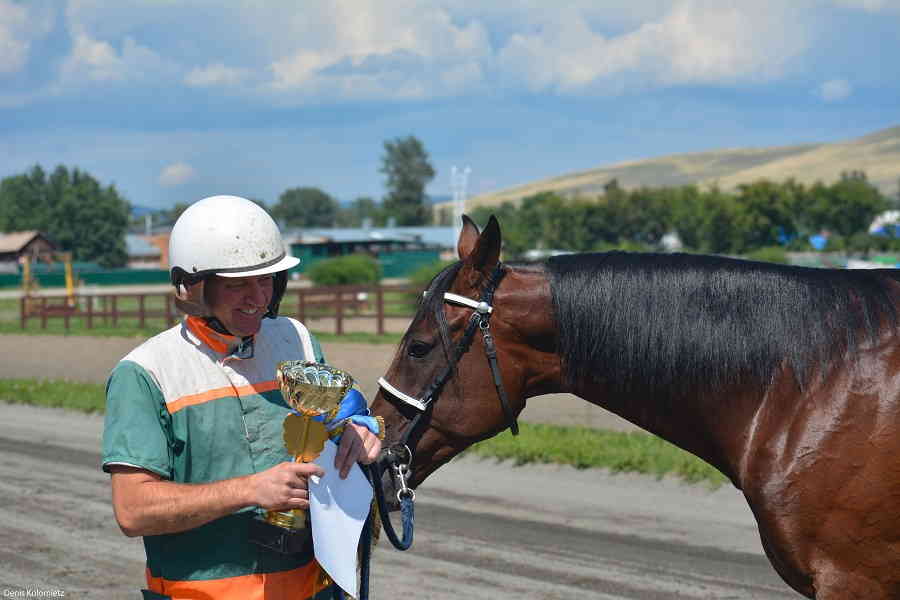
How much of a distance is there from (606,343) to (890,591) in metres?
1.01

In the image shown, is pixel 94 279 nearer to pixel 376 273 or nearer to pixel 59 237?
pixel 376 273

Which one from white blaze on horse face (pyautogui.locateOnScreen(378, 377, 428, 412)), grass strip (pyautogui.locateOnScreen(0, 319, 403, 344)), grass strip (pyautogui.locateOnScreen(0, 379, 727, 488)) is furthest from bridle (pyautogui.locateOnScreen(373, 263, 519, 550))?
grass strip (pyautogui.locateOnScreen(0, 319, 403, 344))

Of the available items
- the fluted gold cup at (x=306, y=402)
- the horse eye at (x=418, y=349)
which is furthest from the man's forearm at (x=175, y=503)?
the horse eye at (x=418, y=349)

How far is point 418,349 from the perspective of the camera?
10.1 feet

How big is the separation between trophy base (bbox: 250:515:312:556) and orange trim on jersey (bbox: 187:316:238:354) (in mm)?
438

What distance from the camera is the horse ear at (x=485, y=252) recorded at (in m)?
2.95

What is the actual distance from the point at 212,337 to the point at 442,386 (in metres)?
0.80

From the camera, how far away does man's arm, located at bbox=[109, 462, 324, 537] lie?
2.30m

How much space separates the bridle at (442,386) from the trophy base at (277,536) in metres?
0.50

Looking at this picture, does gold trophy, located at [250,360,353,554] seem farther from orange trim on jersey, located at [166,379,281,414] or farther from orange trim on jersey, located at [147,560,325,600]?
orange trim on jersey, located at [166,379,281,414]

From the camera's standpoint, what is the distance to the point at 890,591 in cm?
265

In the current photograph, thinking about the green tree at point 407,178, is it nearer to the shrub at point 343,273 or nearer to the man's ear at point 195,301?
the shrub at point 343,273

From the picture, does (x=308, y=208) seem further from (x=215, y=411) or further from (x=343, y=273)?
(x=215, y=411)

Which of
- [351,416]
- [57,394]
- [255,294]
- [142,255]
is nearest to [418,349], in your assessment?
[351,416]
